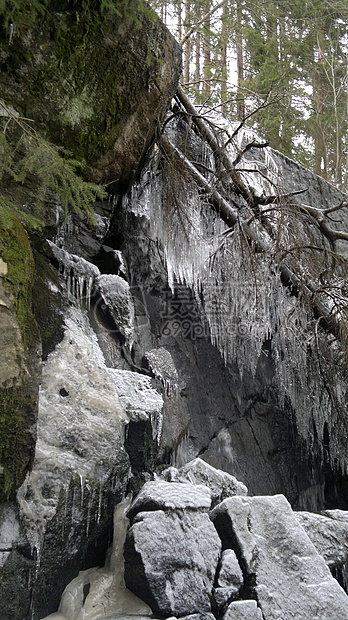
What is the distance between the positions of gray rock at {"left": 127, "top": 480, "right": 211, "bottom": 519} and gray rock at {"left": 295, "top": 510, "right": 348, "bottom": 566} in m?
0.89

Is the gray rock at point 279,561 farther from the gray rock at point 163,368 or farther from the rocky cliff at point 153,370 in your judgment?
the gray rock at point 163,368

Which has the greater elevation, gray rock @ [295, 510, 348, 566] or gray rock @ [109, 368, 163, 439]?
gray rock @ [109, 368, 163, 439]

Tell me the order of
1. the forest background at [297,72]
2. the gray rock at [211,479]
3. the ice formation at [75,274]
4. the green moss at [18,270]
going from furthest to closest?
1. the forest background at [297,72]
2. the ice formation at [75,274]
3. the gray rock at [211,479]
4. the green moss at [18,270]

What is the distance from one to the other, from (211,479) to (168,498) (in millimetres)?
946

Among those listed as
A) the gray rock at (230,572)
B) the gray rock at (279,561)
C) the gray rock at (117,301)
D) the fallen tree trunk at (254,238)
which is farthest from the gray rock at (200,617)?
the fallen tree trunk at (254,238)

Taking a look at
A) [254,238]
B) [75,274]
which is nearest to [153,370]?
[75,274]

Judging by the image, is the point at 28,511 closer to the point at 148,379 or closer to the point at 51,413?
the point at 51,413

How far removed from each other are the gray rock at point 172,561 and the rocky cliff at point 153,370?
1 centimetres

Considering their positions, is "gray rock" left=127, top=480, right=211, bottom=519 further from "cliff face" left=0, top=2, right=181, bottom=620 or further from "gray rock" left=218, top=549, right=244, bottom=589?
"gray rock" left=218, top=549, right=244, bottom=589

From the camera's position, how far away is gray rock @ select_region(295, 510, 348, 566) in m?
3.79

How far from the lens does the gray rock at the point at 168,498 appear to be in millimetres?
3275

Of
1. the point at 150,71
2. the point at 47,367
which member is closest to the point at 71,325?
the point at 47,367

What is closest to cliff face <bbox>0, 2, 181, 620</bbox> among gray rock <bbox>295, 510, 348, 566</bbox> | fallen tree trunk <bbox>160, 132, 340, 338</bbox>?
fallen tree trunk <bbox>160, 132, 340, 338</bbox>

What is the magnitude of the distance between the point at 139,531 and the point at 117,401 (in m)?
1.02
